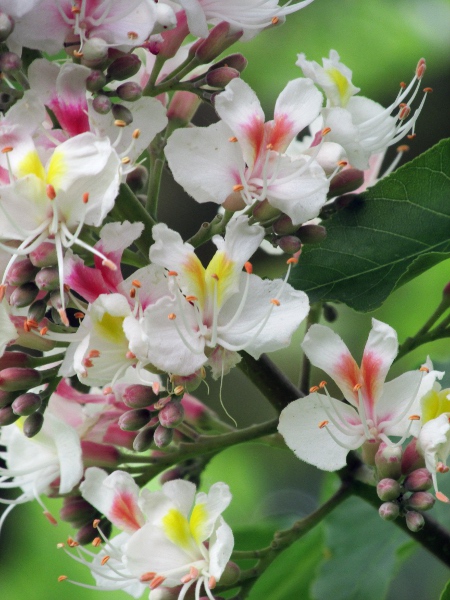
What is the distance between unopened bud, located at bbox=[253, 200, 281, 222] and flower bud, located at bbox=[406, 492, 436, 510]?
30cm

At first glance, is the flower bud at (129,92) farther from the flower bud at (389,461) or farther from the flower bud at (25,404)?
the flower bud at (389,461)

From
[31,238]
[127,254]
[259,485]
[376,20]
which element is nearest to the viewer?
[31,238]

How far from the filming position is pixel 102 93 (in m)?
0.86

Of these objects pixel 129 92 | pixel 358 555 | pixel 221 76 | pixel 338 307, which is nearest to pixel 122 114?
pixel 129 92

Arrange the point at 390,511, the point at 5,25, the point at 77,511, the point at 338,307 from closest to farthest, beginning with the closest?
1. the point at 5,25
2. the point at 390,511
3. the point at 77,511
4. the point at 338,307

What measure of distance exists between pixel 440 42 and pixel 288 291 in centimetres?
101

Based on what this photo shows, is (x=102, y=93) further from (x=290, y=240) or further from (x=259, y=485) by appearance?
(x=259, y=485)

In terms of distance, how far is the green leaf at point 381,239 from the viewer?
3.23 ft

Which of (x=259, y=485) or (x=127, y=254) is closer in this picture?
(x=127, y=254)

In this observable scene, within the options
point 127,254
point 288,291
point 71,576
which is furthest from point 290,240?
point 71,576

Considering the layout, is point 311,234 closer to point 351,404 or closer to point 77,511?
point 351,404

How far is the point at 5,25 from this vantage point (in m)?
0.80

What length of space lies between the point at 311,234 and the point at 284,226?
0.05 meters

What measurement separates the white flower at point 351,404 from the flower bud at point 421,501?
0.19 feet
